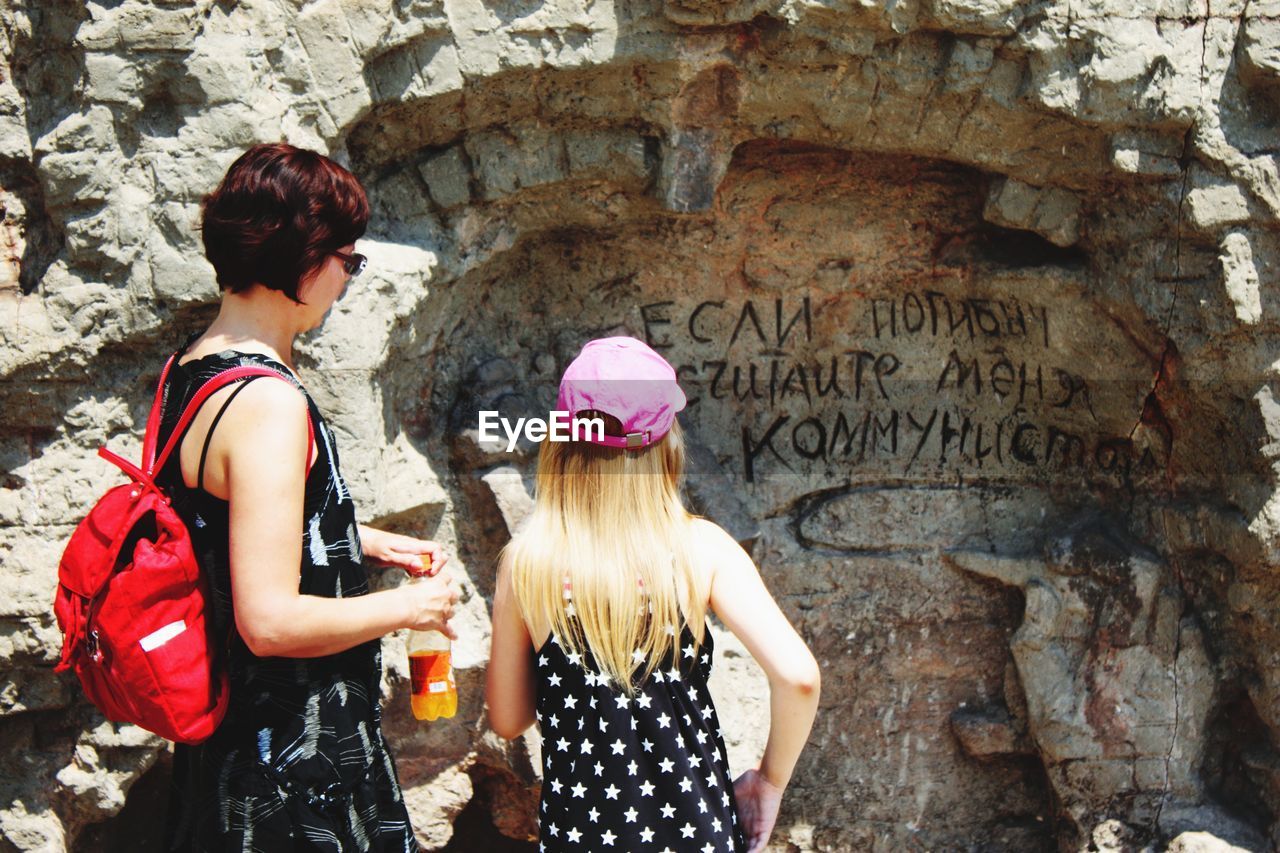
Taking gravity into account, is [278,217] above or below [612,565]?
above

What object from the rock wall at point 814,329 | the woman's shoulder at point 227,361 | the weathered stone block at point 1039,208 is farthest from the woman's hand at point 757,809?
the weathered stone block at point 1039,208

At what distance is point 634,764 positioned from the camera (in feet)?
6.35

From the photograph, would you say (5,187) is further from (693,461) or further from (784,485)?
(784,485)

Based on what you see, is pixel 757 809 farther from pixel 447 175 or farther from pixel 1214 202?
pixel 1214 202

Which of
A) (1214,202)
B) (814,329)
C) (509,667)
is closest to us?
(509,667)

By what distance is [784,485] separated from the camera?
12.1ft

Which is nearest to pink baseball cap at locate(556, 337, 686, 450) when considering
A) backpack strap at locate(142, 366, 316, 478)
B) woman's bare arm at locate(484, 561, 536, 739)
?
woman's bare arm at locate(484, 561, 536, 739)

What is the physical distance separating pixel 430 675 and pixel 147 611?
0.53 meters

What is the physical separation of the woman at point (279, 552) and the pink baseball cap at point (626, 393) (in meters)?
0.38

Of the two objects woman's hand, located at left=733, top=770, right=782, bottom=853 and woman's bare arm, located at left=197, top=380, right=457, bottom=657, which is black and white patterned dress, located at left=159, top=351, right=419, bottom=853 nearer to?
woman's bare arm, located at left=197, top=380, right=457, bottom=657

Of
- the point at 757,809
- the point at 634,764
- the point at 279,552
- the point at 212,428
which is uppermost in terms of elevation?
the point at 212,428

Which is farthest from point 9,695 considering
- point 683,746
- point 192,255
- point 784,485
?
point 784,485

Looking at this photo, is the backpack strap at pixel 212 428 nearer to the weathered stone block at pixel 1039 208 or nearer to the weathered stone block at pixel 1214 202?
the weathered stone block at pixel 1039 208

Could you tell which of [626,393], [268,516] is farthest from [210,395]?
[626,393]
